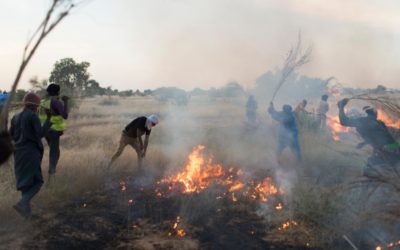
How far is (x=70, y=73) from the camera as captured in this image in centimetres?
3041

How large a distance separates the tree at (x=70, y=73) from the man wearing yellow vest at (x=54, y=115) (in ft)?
68.7

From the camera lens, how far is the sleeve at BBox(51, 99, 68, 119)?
27.1ft

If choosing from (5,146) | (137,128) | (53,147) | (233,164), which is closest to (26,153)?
(53,147)

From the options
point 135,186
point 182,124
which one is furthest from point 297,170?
point 182,124

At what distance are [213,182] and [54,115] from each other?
375 cm

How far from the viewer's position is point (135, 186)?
907 cm

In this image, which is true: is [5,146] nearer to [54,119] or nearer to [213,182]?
[54,119]

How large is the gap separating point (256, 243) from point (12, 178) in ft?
17.1

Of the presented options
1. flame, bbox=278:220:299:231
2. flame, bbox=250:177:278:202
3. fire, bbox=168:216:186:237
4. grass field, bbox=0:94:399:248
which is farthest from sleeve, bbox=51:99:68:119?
flame, bbox=278:220:299:231

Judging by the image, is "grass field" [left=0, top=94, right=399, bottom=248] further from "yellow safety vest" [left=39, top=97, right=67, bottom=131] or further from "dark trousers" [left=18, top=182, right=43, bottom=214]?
"yellow safety vest" [left=39, top=97, right=67, bottom=131]

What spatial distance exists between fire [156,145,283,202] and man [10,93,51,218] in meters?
2.77

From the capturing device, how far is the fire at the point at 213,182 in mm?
8508

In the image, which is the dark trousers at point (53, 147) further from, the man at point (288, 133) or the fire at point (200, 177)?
the man at point (288, 133)

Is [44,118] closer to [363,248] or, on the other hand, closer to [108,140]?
[108,140]
